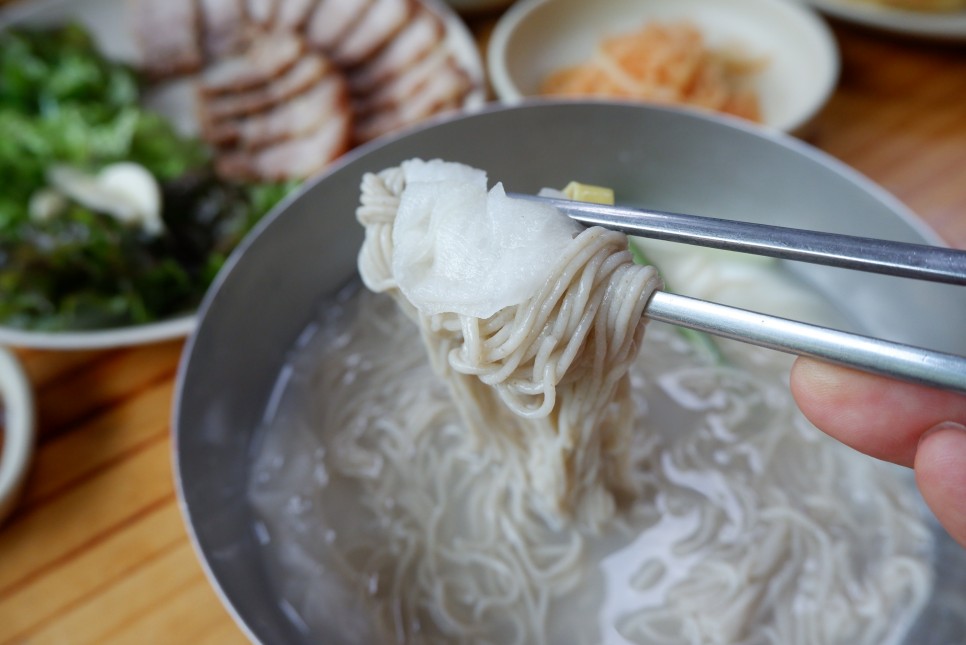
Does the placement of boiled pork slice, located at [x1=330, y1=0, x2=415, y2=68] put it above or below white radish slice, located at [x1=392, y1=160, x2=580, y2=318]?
below

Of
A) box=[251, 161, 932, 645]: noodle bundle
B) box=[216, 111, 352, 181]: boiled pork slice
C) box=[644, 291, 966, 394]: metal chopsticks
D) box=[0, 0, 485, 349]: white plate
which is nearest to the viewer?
box=[644, 291, 966, 394]: metal chopsticks

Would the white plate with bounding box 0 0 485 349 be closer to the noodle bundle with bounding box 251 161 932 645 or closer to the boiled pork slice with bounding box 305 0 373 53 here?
the boiled pork slice with bounding box 305 0 373 53

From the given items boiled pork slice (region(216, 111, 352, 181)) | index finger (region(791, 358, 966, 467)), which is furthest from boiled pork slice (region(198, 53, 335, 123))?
index finger (region(791, 358, 966, 467))

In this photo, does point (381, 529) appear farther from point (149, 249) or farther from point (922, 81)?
point (922, 81)

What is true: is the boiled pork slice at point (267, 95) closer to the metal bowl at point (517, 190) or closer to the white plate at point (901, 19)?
the metal bowl at point (517, 190)

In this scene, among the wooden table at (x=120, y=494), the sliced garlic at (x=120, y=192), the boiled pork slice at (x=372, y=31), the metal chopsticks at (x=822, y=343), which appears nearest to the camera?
the metal chopsticks at (x=822, y=343)

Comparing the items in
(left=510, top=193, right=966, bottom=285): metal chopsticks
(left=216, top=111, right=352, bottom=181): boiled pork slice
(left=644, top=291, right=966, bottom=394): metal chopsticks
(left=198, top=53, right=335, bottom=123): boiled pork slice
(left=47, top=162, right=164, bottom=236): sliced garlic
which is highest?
(left=510, top=193, right=966, bottom=285): metal chopsticks

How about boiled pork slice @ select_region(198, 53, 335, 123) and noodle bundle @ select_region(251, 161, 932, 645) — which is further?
boiled pork slice @ select_region(198, 53, 335, 123)

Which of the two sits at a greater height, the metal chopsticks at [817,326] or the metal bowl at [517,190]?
the metal chopsticks at [817,326]

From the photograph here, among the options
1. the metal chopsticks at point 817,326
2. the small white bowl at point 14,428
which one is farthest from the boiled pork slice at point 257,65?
the metal chopsticks at point 817,326
